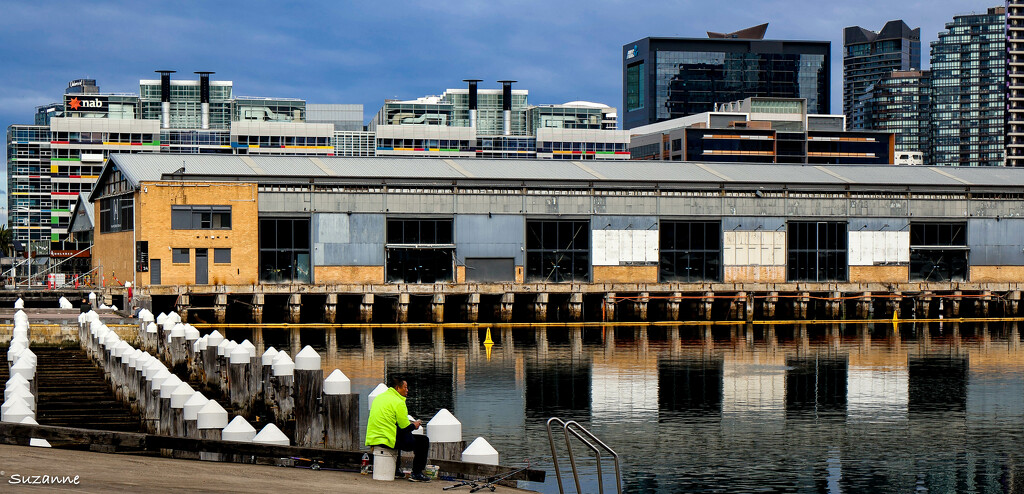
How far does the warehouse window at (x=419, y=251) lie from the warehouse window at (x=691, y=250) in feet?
52.3

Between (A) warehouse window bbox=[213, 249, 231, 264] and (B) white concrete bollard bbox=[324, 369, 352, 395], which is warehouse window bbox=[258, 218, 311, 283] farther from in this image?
(B) white concrete bollard bbox=[324, 369, 352, 395]

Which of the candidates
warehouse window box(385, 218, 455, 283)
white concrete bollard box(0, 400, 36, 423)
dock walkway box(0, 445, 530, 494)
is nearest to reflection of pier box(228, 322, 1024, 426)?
warehouse window box(385, 218, 455, 283)

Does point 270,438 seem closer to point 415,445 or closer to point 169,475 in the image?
point 415,445

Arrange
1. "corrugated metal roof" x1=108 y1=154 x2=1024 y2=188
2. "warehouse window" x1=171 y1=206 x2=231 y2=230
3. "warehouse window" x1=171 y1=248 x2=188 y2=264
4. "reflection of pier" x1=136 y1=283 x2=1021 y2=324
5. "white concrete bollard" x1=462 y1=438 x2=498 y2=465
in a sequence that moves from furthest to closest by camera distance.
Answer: "corrugated metal roof" x1=108 y1=154 x2=1024 y2=188 → "warehouse window" x1=171 y1=206 x2=231 y2=230 → "warehouse window" x1=171 y1=248 x2=188 y2=264 → "reflection of pier" x1=136 y1=283 x2=1021 y2=324 → "white concrete bollard" x1=462 y1=438 x2=498 y2=465

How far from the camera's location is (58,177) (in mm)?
191125

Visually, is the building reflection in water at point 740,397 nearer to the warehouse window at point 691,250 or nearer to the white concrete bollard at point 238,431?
the white concrete bollard at point 238,431

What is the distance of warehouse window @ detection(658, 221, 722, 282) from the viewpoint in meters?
96.1

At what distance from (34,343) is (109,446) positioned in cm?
3433

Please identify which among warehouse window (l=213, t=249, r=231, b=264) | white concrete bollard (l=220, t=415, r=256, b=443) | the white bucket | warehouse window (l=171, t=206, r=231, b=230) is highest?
warehouse window (l=171, t=206, r=231, b=230)

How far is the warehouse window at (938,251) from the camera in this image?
99625 mm

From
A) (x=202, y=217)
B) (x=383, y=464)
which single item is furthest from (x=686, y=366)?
(x=202, y=217)

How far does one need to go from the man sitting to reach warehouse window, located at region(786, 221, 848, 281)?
258 feet

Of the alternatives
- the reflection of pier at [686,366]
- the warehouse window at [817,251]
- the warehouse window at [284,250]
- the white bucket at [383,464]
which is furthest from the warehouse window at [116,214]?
the white bucket at [383,464]

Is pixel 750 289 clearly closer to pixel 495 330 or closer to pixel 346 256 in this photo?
pixel 495 330
